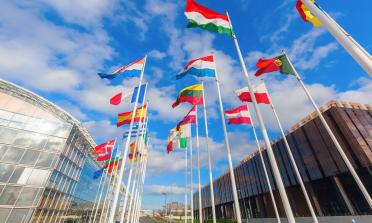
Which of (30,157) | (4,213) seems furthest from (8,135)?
(4,213)

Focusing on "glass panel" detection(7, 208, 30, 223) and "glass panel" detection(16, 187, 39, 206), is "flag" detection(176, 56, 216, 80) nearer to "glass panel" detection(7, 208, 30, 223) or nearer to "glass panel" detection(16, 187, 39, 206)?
"glass panel" detection(16, 187, 39, 206)

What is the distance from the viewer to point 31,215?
25.4 m

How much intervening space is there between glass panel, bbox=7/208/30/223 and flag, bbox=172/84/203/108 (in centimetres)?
2959

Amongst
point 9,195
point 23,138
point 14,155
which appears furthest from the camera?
point 23,138

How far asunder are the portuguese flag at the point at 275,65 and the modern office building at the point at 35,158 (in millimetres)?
35414

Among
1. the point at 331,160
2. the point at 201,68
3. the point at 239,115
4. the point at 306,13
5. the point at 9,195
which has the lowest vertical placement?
Answer: the point at 9,195

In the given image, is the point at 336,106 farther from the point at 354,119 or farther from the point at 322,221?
the point at 322,221

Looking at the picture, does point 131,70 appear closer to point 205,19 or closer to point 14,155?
point 205,19

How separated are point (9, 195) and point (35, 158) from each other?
570 centimetres

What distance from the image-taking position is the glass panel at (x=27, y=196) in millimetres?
25322

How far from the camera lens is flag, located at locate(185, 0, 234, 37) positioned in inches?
406

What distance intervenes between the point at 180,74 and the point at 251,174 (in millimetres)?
45225

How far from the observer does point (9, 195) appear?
2472 centimetres

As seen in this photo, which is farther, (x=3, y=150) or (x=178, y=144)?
(x=3, y=150)
